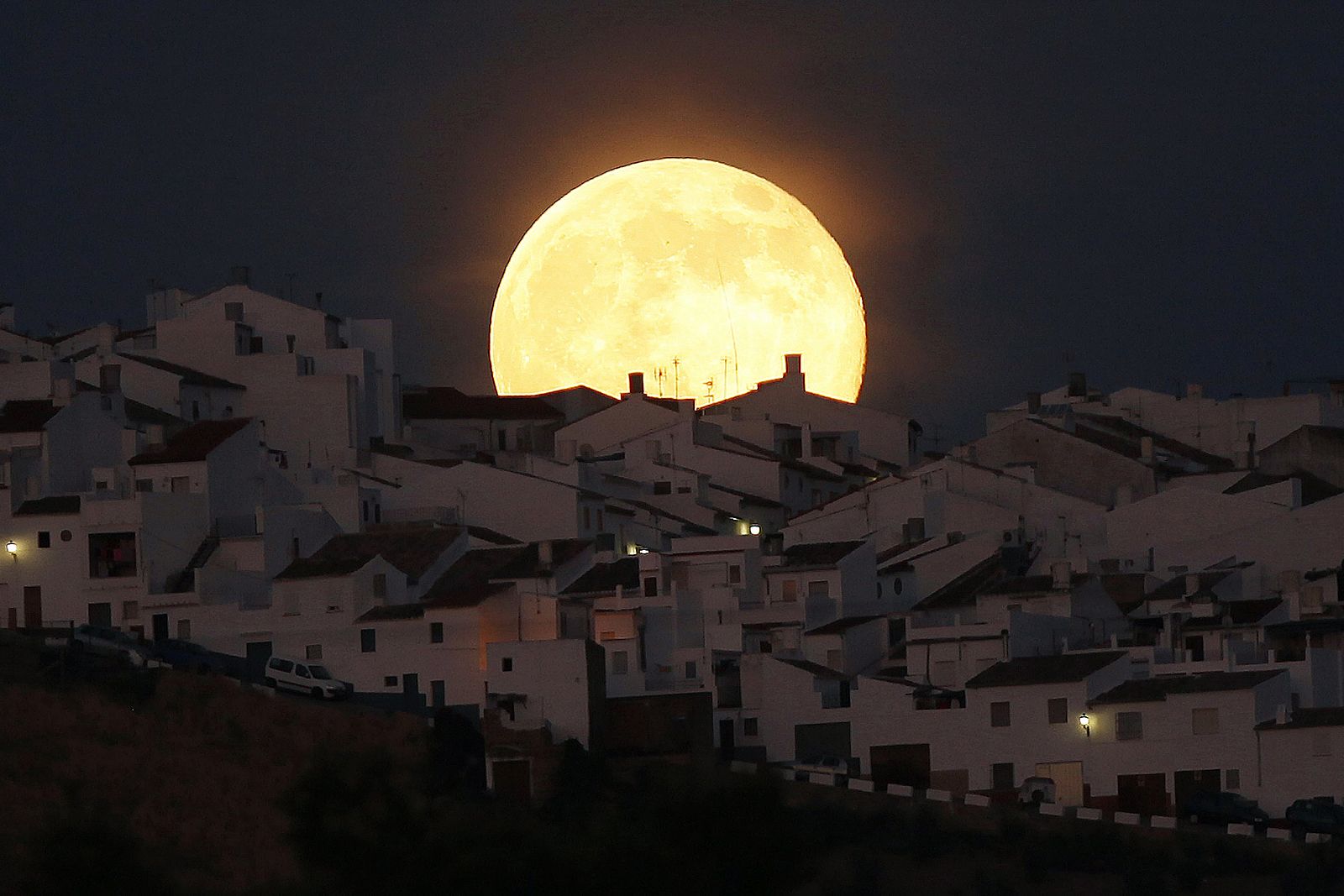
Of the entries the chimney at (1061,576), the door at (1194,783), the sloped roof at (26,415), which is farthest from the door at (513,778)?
the sloped roof at (26,415)

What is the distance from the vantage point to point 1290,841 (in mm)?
58219

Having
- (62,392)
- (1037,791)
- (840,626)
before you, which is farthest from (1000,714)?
(62,392)

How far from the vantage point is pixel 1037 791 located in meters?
62.2

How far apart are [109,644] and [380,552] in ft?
22.8

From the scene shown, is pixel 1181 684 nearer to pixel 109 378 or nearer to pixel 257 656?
pixel 257 656

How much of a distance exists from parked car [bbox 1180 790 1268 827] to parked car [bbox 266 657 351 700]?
1619cm

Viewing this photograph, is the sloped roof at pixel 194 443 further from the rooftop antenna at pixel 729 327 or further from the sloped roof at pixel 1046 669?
the rooftop antenna at pixel 729 327

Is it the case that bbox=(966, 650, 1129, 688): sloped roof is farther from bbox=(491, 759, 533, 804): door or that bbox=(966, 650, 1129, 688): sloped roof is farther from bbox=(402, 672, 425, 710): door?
bbox=(402, 672, 425, 710): door

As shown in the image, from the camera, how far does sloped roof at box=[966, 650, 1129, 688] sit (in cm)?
6309

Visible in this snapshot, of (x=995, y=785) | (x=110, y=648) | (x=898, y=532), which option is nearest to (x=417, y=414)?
(x=898, y=532)

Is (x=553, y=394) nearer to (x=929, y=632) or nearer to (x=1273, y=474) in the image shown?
(x=1273, y=474)

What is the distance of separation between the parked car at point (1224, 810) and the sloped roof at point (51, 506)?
78.8 feet

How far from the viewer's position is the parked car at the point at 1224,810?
197 feet

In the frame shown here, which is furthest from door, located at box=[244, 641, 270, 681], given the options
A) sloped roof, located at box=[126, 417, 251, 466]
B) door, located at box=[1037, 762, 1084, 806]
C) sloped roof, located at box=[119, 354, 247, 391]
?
sloped roof, located at box=[119, 354, 247, 391]
